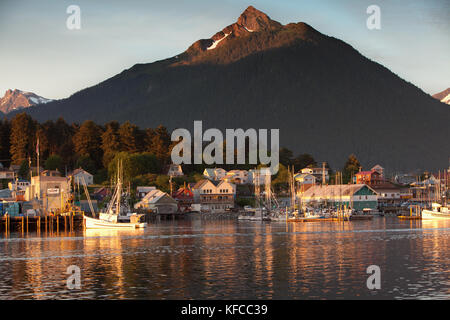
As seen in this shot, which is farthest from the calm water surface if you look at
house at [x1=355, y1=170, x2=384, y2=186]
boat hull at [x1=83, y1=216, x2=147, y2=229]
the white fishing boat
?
house at [x1=355, y1=170, x2=384, y2=186]

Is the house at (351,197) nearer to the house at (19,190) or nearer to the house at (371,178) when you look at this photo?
the house at (371,178)

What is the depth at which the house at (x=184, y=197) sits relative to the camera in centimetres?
15459

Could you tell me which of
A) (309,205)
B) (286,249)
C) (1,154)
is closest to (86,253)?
(286,249)

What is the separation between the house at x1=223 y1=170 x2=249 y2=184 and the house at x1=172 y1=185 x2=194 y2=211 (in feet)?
105

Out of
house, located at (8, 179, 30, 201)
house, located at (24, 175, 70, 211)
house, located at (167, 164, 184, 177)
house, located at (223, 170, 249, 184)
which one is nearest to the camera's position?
house, located at (24, 175, 70, 211)

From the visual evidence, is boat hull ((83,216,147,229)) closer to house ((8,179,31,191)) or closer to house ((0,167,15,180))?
house ((8,179,31,191))

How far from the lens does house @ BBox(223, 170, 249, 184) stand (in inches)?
7557

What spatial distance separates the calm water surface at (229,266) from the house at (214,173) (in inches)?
4189

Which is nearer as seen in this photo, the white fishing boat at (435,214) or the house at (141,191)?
the white fishing boat at (435,214)

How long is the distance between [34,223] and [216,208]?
57698 mm

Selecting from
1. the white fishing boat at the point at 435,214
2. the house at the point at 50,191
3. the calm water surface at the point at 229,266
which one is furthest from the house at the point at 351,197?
the calm water surface at the point at 229,266

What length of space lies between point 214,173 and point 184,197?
33.3 m

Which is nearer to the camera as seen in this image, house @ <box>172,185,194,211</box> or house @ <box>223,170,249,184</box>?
house @ <box>172,185,194,211</box>
